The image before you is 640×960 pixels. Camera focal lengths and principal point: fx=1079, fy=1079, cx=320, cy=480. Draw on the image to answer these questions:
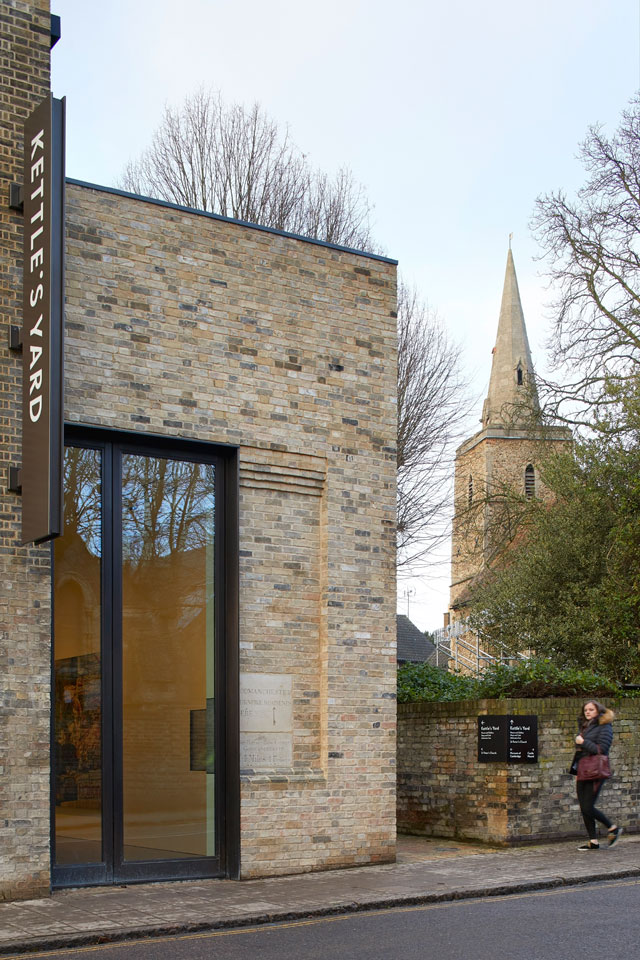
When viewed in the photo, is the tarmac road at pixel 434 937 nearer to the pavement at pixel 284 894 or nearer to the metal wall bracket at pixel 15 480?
the pavement at pixel 284 894

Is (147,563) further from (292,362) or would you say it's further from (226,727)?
(292,362)

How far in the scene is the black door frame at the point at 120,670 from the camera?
402 inches

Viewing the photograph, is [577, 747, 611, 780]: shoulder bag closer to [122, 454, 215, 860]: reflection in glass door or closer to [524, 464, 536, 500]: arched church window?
[122, 454, 215, 860]: reflection in glass door

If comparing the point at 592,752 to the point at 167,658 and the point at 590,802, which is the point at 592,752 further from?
the point at 167,658

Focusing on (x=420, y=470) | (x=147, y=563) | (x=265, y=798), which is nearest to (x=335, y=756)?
(x=265, y=798)

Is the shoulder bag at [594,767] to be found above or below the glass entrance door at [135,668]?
below

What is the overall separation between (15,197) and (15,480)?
8.78 ft

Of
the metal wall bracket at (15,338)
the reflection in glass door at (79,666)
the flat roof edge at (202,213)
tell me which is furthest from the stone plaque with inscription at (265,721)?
the flat roof edge at (202,213)

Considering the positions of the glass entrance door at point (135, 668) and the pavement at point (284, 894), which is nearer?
the pavement at point (284, 894)

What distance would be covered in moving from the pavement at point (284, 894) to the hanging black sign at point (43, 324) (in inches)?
122

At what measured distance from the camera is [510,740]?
13.5m

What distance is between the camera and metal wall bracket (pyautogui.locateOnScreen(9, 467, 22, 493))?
9.70 metres

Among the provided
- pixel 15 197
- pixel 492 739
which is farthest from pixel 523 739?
pixel 15 197

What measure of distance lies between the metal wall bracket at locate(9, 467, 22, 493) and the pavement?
→ 11.6ft
